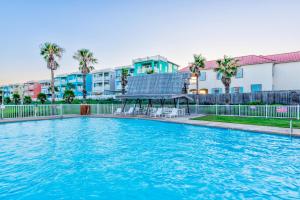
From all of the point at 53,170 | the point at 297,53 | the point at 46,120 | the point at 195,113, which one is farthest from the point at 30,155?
the point at 297,53

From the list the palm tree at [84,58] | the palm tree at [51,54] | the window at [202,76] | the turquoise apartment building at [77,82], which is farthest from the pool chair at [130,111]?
the turquoise apartment building at [77,82]

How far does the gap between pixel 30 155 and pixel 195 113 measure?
55.2ft

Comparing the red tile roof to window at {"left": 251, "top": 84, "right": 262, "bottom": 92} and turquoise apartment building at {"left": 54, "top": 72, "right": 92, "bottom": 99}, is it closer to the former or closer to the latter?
window at {"left": 251, "top": 84, "right": 262, "bottom": 92}

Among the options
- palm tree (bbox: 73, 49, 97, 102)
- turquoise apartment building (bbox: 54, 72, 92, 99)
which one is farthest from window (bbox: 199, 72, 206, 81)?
turquoise apartment building (bbox: 54, 72, 92, 99)

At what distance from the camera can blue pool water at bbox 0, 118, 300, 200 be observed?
470 centimetres

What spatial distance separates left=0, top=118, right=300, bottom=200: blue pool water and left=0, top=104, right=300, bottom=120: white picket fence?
270 inches

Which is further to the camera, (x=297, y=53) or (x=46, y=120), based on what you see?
(x=297, y=53)

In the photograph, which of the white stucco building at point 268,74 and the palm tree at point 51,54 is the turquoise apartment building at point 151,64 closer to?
the white stucco building at point 268,74

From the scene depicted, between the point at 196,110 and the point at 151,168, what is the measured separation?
51.6ft

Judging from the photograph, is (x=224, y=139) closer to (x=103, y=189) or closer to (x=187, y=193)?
(x=187, y=193)

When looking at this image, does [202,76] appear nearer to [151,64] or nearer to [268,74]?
[268,74]

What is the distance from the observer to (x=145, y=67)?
44688 mm

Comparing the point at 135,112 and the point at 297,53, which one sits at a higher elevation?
the point at 297,53

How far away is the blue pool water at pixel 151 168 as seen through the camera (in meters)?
4.70
